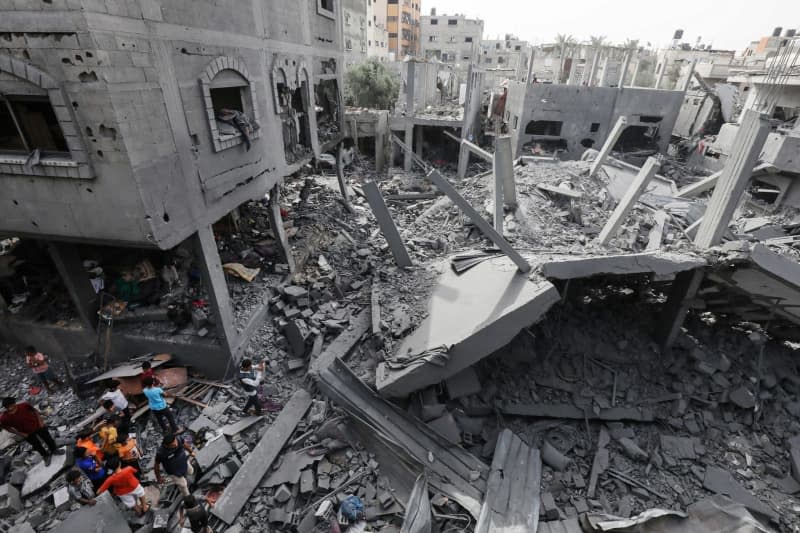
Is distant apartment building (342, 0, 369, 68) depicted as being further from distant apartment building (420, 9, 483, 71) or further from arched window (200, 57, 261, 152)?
arched window (200, 57, 261, 152)

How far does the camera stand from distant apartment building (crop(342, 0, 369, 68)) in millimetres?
35156

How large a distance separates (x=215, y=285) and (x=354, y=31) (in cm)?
3835

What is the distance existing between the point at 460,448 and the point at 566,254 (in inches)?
152

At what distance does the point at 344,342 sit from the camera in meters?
7.62

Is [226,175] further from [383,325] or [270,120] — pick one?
[383,325]

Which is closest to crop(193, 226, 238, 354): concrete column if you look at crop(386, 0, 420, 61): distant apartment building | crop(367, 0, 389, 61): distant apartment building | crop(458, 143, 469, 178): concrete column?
crop(458, 143, 469, 178): concrete column

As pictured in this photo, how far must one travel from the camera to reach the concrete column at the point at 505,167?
29.0 ft

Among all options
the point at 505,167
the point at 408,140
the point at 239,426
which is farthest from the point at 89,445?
the point at 408,140

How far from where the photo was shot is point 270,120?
8.83 m

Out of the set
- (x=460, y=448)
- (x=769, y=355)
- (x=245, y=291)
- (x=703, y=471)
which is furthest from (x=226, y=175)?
(x=769, y=355)

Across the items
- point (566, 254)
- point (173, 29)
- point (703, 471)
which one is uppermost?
point (173, 29)

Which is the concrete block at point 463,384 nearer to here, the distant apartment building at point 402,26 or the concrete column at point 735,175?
the concrete column at point 735,175

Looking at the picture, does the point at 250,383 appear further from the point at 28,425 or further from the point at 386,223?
the point at 386,223

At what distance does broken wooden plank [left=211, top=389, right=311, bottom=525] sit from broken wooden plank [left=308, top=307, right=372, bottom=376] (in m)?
0.65
